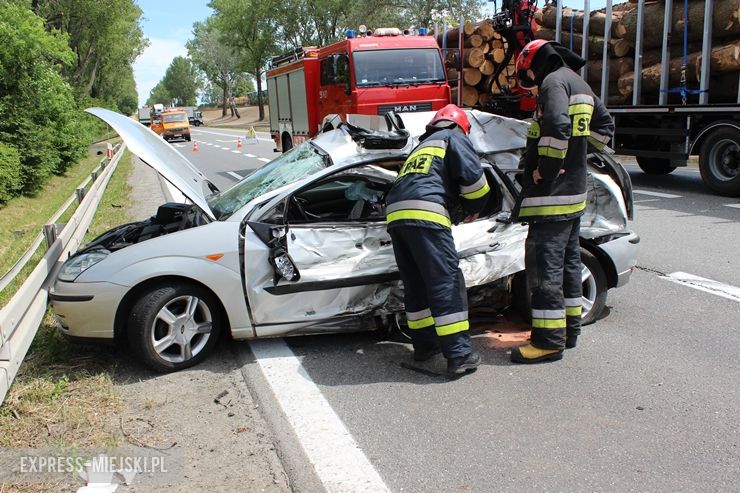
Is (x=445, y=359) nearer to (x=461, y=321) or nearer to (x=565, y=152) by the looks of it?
(x=461, y=321)

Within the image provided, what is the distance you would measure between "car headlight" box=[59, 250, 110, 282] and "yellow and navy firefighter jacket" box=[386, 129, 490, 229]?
192 centimetres

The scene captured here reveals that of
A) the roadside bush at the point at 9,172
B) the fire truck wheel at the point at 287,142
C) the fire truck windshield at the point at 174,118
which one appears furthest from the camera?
the fire truck windshield at the point at 174,118

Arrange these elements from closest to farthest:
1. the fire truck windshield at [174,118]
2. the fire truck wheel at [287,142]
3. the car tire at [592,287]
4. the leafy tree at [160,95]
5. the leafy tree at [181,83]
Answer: the car tire at [592,287] < the fire truck wheel at [287,142] < the fire truck windshield at [174,118] < the leafy tree at [181,83] < the leafy tree at [160,95]

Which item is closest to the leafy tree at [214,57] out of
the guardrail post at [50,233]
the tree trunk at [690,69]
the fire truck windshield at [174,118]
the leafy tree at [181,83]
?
the fire truck windshield at [174,118]

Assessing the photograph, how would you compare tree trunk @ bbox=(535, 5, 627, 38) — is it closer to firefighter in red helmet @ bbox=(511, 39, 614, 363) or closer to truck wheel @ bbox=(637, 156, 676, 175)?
truck wheel @ bbox=(637, 156, 676, 175)

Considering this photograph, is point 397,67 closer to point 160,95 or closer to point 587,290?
A: point 587,290

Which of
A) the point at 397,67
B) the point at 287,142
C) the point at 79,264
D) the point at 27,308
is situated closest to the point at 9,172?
the point at 287,142

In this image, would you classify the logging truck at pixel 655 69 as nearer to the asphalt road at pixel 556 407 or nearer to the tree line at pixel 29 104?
the asphalt road at pixel 556 407

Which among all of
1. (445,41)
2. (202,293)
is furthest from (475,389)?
(445,41)

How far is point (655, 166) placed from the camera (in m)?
12.9

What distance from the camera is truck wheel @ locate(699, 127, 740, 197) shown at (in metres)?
9.98

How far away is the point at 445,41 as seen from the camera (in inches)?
581

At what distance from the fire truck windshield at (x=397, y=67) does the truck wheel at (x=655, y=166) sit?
4640mm

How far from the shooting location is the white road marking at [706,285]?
5.46 m
